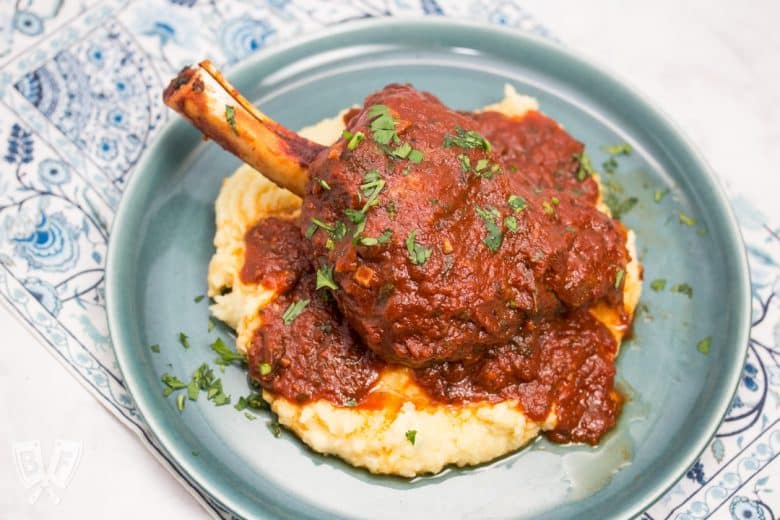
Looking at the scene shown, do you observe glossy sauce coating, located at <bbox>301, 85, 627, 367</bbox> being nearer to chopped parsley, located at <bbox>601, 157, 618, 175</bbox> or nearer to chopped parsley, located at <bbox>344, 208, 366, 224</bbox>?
chopped parsley, located at <bbox>344, 208, 366, 224</bbox>

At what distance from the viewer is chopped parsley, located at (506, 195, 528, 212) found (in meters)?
5.21

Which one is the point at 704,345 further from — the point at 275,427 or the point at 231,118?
the point at 231,118

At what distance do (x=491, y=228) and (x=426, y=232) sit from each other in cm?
44

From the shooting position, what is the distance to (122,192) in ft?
20.7

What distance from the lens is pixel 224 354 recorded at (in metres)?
Result: 5.81

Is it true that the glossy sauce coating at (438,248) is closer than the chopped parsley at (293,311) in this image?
Yes

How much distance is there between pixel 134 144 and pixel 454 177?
10.5 ft

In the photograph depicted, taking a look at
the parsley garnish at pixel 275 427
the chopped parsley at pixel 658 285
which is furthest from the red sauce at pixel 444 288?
the chopped parsley at pixel 658 285

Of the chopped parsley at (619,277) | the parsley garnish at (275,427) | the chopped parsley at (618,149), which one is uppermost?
the chopped parsley at (618,149)

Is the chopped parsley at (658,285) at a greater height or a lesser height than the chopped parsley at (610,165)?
lesser

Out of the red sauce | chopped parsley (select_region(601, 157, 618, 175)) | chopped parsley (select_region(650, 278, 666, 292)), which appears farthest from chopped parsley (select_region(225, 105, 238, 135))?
chopped parsley (select_region(650, 278, 666, 292))

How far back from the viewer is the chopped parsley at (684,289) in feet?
20.5

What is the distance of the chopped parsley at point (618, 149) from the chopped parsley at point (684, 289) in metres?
1.24

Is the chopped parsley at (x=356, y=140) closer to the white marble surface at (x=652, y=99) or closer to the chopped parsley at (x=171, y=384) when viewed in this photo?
the chopped parsley at (x=171, y=384)
